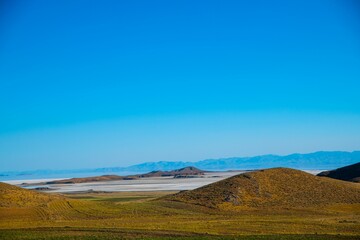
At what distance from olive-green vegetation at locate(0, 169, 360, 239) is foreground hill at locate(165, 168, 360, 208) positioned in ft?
0.52

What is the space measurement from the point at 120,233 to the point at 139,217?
16.5 m

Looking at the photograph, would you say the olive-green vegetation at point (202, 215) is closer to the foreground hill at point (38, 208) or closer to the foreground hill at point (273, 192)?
the foreground hill at point (38, 208)

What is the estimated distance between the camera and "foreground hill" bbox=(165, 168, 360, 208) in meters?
65.2

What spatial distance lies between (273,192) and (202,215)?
1988 centimetres

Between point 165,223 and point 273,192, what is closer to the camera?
point 165,223

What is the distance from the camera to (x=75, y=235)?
34938 mm

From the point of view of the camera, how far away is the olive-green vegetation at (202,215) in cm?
3639

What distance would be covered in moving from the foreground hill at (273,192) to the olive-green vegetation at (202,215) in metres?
0.16

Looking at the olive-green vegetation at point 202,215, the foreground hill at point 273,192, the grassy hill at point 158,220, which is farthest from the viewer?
the foreground hill at point 273,192

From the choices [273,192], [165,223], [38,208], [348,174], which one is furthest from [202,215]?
[348,174]

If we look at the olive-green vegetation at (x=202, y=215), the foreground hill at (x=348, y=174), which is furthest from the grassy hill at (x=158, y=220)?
the foreground hill at (x=348, y=174)

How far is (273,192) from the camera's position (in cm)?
7050

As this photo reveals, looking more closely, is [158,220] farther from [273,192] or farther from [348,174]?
[348,174]

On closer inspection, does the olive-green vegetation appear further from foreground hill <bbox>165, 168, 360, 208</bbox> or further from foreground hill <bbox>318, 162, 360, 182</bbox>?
foreground hill <bbox>318, 162, 360, 182</bbox>
